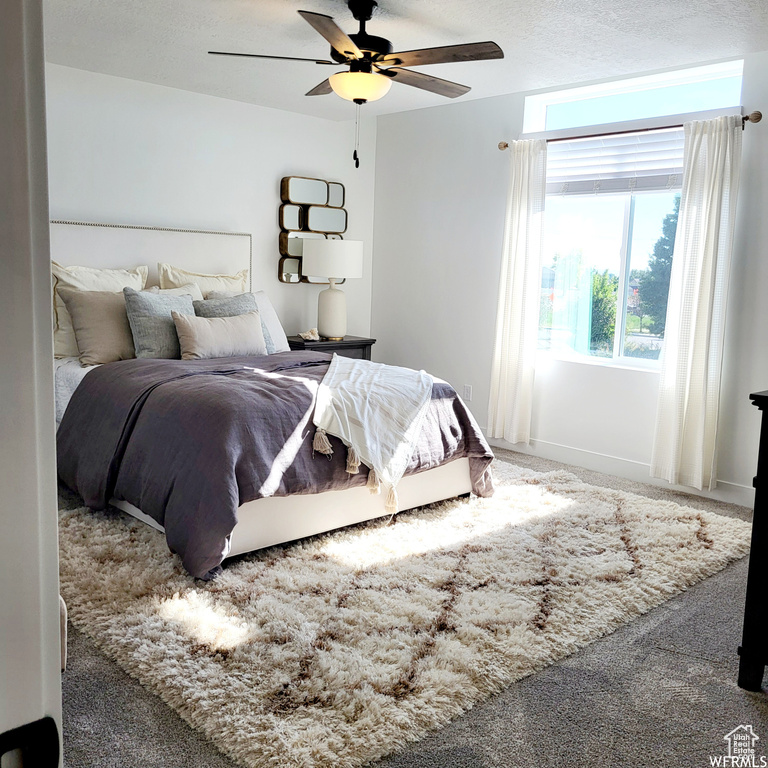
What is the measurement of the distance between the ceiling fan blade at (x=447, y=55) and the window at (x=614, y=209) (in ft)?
5.63

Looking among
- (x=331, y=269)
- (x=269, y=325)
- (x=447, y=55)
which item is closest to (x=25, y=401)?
(x=447, y=55)

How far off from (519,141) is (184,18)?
2348mm

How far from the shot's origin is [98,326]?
4.11 meters

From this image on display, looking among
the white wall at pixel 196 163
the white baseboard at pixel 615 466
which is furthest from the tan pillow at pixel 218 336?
the white baseboard at pixel 615 466

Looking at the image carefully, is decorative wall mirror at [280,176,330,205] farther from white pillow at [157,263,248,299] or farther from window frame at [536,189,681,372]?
window frame at [536,189,681,372]

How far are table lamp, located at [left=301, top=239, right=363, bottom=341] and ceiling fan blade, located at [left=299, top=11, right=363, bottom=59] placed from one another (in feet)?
7.00

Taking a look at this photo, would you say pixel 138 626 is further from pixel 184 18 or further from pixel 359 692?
pixel 184 18

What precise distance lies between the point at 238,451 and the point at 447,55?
189 centimetres

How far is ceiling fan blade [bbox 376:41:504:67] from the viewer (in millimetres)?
3016

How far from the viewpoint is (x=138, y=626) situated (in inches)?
96.3

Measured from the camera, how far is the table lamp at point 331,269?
531 centimetres

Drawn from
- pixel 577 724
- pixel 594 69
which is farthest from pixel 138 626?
pixel 594 69

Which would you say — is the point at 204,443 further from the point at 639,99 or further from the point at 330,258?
the point at 639,99

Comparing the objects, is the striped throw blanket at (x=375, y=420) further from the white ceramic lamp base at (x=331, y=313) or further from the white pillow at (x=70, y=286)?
the white ceramic lamp base at (x=331, y=313)
